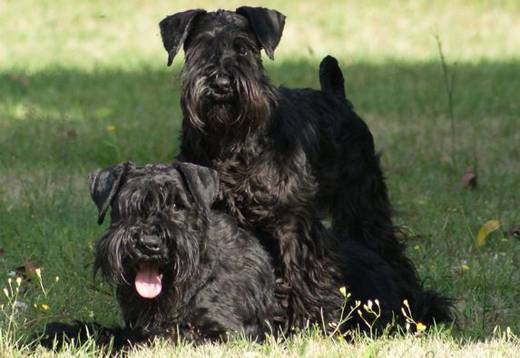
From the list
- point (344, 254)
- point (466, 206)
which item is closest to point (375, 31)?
point (466, 206)

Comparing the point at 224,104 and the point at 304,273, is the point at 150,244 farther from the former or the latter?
the point at 304,273

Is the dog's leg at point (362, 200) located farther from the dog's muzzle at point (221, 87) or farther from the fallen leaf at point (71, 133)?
the fallen leaf at point (71, 133)

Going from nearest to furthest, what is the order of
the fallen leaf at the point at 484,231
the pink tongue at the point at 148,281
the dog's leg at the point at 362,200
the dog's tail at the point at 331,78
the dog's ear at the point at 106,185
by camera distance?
1. the pink tongue at the point at 148,281
2. the dog's ear at the point at 106,185
3. the dog's leg at the point at 362,200
4. the dog's tail at the point at 331,78
5. the fallen leaf at the point at 484,231

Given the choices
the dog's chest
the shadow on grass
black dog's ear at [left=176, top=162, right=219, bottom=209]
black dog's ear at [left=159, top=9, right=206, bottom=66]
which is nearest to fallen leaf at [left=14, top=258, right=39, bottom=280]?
the dog's chest

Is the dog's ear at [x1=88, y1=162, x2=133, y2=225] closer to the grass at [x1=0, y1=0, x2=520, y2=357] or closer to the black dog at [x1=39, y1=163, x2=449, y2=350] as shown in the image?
the black dog at [x1=39, y1=163, x2=449, y2=350]

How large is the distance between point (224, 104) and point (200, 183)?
54 centimetres

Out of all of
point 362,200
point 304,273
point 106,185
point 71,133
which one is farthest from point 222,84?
point 71,133

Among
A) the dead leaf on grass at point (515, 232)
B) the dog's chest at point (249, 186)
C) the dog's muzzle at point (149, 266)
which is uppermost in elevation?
the dog's chest at point (249, 186)

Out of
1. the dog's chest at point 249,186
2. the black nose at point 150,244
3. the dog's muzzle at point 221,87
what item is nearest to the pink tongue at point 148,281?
the black nose at point 150,244

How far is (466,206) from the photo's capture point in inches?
388

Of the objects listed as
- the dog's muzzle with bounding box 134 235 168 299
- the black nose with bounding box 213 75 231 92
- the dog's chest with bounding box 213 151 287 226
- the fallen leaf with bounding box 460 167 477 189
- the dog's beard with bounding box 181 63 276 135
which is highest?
the black nose with bounding box 213 75 231 92

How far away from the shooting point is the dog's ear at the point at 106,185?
6270 mm

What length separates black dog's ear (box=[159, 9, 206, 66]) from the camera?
7.00 meters

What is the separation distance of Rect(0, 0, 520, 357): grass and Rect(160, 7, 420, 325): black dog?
77cm
